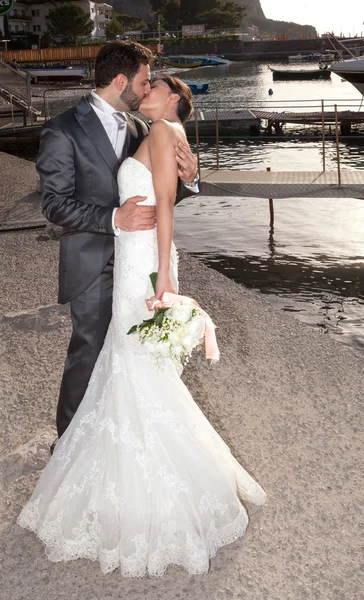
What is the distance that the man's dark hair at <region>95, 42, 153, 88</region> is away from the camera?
12.2 feet

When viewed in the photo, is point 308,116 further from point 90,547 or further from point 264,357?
point 90,547

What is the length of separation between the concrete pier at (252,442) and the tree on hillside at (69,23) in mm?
114347

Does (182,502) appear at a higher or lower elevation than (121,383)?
lower

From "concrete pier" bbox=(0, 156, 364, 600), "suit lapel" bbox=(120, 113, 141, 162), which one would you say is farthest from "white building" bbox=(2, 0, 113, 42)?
"suit lapel" bbox=(120, 113, 141, 162)

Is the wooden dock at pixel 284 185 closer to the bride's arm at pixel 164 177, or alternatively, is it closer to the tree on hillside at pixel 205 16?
the bride's arm at pixel 164 177

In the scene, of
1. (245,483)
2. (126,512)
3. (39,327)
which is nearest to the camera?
(126,512)

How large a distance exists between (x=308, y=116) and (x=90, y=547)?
30.4 meters

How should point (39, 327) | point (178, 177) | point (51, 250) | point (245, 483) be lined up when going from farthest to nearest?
1. point (51, 250)
2. point (39, 327)
3. point (245, 483)
4. point (178, 177)

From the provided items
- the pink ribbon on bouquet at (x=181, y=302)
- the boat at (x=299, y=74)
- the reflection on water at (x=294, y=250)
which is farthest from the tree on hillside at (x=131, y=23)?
the pink ribbon on bouquet at (x=181, y=302)

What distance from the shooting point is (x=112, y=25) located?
13400 centimetres

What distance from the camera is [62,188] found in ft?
12.7

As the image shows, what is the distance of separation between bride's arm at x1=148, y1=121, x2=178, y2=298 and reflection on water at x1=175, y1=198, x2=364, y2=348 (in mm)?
5929

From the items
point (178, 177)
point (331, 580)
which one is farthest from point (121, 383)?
point (331, 580)

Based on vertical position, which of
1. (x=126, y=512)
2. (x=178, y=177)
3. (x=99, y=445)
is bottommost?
(x=126, y=512)
